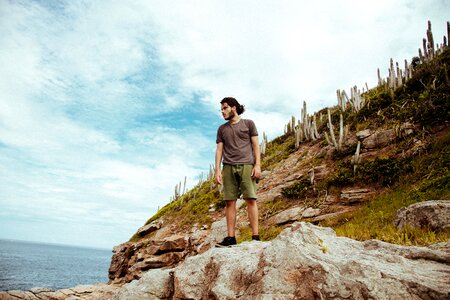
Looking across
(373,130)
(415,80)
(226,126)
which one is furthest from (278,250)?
(415,80)

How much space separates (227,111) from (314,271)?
3338 millimetres

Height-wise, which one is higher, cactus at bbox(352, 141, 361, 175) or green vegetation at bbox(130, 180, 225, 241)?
cactus at bbox(352, 141, 361, 175)

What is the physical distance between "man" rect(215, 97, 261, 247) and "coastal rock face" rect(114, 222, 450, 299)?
0.95 m

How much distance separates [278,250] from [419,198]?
5.35 metres

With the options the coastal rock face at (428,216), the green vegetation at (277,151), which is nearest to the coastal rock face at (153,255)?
the green vegetation at (277,151)

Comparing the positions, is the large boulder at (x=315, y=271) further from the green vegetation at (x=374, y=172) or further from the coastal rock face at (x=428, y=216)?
the green vegetation at (x=374, y=172)

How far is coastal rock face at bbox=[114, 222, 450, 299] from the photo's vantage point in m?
2.60

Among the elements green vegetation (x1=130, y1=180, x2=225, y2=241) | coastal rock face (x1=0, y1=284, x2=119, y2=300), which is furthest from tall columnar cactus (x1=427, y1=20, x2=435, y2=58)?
coastal rock face (x1=0, y1=284, x2=119, y2=300)

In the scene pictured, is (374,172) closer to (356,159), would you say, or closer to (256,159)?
(356,159)

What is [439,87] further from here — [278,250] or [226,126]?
[278,250]

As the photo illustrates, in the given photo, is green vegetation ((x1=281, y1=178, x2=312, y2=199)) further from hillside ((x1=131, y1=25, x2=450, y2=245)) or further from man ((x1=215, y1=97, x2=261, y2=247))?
man ((x1=215, y1=97, x2=261, y2=247))

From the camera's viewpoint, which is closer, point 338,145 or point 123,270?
point 338,145

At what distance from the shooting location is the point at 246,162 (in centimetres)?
534

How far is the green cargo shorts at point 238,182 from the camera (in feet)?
17.1
